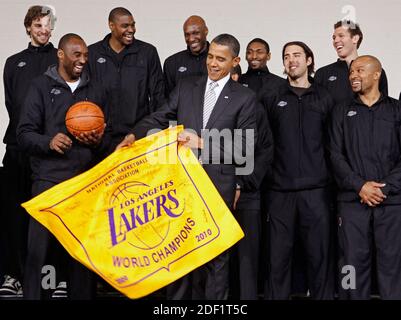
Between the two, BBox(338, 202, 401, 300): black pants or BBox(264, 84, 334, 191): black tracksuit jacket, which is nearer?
BBox(338, 202, 401, 300): black pants

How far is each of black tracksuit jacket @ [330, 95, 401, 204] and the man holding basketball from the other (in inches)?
57.1

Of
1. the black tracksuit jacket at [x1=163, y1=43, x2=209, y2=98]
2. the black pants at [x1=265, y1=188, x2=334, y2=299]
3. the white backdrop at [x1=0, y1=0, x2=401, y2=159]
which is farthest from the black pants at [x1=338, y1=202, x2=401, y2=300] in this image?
the white backdrop at [x1=0, y1=0, x2=401, y2=159]

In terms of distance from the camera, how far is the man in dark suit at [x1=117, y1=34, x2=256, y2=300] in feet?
18.5

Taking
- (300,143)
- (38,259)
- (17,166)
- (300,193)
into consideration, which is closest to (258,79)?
(300,143)

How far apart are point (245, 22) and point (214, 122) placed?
2.50m

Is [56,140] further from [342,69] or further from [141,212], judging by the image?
[342,69]

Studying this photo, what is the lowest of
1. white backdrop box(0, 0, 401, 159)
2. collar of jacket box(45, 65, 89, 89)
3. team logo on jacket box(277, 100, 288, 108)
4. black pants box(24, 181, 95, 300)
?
black pants box(24, 181, 95, 300)

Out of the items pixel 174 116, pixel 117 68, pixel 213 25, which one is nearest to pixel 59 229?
pixel 174 116

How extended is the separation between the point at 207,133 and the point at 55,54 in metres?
1.44

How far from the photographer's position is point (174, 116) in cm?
585

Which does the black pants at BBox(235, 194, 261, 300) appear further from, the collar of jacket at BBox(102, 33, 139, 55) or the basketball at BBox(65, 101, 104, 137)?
the collar of jacket at BBox(102, 33, 139, 55)

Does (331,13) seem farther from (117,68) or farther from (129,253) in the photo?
(129,253)

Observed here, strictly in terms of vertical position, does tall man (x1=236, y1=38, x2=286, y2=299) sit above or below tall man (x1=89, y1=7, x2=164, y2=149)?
below

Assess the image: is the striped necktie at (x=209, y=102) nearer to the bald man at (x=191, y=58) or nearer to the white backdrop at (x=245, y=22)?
the bald man at (x=191, y=58)
